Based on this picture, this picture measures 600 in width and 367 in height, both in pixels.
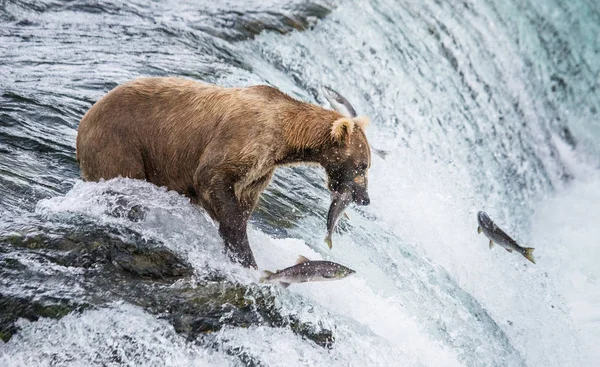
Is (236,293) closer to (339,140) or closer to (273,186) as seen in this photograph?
(339,140)

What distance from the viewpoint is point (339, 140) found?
438cm

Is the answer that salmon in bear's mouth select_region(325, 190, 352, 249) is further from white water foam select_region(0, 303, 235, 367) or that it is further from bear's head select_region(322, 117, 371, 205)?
white water foam select_region(0, 303, 235, 367)

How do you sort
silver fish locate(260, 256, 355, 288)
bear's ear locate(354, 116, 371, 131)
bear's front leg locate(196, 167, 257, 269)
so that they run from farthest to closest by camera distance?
1. bear's ear locate(354, 116, 371, 131)
2. bear's front leg locate(196, 167, 257, 269)
3. silver fish locate(260, 256, 355, 288)

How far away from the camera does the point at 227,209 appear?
433 cm

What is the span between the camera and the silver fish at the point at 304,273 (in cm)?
416

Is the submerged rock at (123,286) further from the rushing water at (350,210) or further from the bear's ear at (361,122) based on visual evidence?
the bear's ear at (361,122)

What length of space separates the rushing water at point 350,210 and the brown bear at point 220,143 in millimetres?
173

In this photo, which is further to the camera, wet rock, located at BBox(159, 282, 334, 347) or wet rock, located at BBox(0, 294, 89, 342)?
wet rock, located at BBox(159, 282, 334, 347)

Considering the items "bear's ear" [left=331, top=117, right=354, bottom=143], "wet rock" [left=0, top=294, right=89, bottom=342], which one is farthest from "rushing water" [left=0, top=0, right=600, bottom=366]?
"bear's ear" [left=331, top=117, right=354, bottom=143]

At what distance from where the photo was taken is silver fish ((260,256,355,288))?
416cm

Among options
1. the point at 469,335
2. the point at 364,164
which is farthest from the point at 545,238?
the point at 364,164

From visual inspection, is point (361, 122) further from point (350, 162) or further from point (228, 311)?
point (228, 311)

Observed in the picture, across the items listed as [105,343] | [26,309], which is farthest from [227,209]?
[26,309]

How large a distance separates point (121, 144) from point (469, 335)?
10.4 feet
